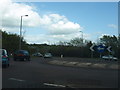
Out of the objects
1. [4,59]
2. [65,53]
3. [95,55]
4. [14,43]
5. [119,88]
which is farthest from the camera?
[65,53]

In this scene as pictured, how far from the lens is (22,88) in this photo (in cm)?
877

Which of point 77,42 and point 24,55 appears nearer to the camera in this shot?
point 24,55

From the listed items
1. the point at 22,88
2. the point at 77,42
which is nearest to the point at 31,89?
the point at 22,88

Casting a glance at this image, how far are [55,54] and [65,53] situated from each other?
6.69 meters

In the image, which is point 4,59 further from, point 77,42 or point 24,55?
point 77,42

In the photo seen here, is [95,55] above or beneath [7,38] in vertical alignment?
beneath

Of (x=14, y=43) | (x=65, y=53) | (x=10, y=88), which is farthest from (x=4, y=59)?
(x=65, y=53)

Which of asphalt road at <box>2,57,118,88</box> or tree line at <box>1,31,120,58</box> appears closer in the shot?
asphalt road at <box>2,57,118,88</box>

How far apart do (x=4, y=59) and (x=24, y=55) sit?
16.4 m

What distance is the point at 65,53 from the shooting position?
89.3 m

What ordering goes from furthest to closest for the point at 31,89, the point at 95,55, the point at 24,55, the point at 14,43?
the point at 95,55, the point at 14,43, the point at 24,55, the point at 31,89

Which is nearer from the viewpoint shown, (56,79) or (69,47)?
(56,79)

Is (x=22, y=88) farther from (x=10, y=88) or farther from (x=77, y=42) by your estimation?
(x=77, y=42)

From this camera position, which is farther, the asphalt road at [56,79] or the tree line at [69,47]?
the tree line at [69,47]
